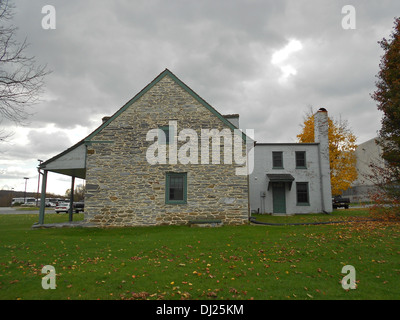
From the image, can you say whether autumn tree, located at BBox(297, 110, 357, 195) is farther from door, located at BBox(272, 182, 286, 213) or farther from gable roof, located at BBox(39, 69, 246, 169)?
gable roof, located at BBox(39, 69, 246, 169)

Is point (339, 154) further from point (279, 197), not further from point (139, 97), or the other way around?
point (139, 97)

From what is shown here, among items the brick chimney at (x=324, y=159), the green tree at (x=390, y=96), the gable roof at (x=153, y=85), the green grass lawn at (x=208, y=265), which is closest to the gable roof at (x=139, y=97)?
the gable roof at (x=153, y=85)

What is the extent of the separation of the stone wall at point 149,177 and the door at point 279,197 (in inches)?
348

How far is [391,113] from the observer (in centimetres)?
1492

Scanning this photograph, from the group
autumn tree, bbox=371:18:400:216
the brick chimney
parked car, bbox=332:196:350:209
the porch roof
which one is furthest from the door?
the porch roof

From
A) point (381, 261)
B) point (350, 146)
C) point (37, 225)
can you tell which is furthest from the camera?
point (350, 146)

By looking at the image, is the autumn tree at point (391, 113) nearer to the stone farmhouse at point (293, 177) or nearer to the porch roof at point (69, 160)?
the stone farmhouse at point (293, 177)

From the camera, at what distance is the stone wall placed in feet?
48.1

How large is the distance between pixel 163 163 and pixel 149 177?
109cm

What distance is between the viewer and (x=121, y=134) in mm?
15164

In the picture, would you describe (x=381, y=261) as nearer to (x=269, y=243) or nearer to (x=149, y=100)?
(x=269, y=243)

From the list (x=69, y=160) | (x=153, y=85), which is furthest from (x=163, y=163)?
(x=69, y=160)
